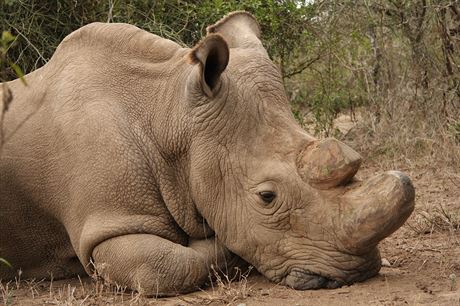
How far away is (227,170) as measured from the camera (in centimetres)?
678

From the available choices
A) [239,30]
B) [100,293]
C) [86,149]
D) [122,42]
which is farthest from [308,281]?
[122,42]

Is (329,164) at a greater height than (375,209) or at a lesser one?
greater

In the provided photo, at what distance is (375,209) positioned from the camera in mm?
6105

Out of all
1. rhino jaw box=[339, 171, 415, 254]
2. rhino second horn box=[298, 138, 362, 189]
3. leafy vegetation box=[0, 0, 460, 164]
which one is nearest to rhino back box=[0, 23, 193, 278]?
rhino second horn box=[298, 138, 362, 189]

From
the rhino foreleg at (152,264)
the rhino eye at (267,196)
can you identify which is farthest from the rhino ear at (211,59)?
the rhino foreleg at (152,264)

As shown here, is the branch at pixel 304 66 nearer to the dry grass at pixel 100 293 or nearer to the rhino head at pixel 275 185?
the rhino head at pixel 275 185

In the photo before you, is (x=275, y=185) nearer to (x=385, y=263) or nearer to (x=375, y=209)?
(x=375, y=209)

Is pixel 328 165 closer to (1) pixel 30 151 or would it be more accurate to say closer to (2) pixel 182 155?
(2) pixel 182 155

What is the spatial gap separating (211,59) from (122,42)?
91 centimetres

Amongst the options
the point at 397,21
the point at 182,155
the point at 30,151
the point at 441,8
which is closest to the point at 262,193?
the point at 182,155

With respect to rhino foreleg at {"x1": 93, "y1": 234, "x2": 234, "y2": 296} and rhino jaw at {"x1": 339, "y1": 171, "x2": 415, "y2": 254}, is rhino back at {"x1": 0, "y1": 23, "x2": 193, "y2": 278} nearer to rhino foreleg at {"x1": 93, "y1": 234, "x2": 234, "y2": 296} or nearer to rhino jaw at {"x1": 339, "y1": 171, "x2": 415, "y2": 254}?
rhino foreleg at {"x1": 93, "y1": 234, "x2": 234, "y2": 296}

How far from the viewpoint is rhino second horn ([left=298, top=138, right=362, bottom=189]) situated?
20.7ft

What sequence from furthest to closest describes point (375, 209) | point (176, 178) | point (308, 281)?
point (176, 178) < point (308, 281) < point (375, 209)

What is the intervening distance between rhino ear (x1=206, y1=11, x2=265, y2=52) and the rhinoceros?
0.02m
